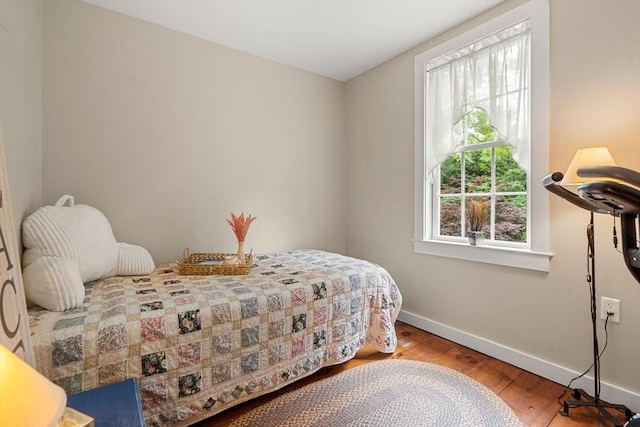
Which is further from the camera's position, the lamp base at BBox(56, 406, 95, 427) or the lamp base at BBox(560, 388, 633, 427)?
the lamp base at BBox(560, 388, 633, 427)

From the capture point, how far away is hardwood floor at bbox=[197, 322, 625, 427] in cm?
150

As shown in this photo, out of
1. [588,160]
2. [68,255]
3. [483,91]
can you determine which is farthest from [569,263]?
[68,255]

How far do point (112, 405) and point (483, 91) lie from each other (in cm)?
264

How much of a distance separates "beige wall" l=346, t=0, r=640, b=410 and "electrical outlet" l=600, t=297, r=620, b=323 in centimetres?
3

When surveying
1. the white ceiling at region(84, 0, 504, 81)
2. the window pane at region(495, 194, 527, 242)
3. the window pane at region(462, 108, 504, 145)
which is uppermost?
the white ceiling at region(84, 0, 504, 81)

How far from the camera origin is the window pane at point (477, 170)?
2205 mm

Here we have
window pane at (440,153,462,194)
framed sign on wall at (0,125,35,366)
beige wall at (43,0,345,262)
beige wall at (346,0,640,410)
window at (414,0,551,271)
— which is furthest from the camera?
window pane at (440,153,462,194)

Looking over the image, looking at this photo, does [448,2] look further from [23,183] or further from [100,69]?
[23,183]

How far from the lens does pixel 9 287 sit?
0.70 m

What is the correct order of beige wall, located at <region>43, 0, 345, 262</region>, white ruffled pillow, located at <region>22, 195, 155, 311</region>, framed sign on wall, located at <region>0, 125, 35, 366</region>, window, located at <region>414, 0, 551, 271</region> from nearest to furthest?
framed sign on wall, located at <region>0, 125, 35, 366</region>, white ruffled pillow, located at <region>22, 195, 155, 311</region>, window, located at <region>414, 0, 551, 271</region>, beige wall, located at <region>43, 0, 345, 262</region>

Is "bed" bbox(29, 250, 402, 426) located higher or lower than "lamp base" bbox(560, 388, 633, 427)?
higher

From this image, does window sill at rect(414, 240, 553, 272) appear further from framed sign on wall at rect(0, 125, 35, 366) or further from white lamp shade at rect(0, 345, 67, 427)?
framed sign on wall at rect(0, 125, 35, 366)

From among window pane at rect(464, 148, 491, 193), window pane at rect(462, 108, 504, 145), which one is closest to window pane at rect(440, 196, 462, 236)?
window pane at rect(464, 148, 491, 193)

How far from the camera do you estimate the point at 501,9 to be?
1.98 meters
